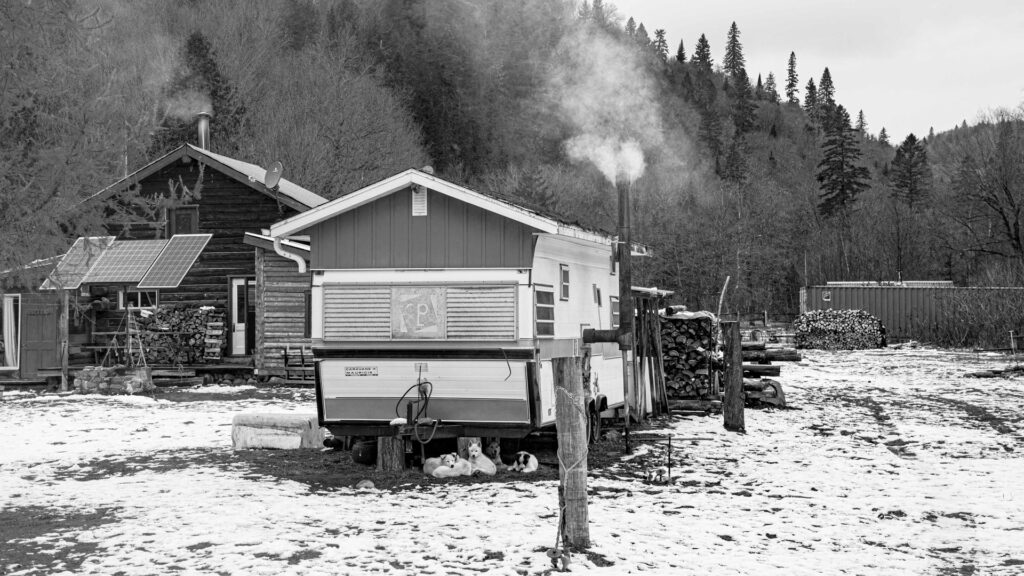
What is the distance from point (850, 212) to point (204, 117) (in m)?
59.4

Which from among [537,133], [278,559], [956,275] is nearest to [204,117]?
[278,559]

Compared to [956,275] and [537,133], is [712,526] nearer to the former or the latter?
[537,133]

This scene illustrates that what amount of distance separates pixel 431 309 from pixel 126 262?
16.5 meters

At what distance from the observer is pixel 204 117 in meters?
32.6

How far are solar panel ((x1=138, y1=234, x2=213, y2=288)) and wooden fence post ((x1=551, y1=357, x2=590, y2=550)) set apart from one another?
17.9 meters

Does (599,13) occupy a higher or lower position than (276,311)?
higher

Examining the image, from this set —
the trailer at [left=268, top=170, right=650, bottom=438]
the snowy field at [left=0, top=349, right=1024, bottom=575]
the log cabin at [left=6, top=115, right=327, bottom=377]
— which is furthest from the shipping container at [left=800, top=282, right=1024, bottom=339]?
the trailer at [left=268, top=170, right=650, bottom=438]

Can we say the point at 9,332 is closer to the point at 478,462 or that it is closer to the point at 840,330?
the point at 478,462

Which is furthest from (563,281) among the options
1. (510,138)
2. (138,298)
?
(510,138)

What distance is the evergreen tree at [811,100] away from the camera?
151 meters

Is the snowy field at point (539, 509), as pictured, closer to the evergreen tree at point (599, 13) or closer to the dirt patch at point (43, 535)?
the dirt patch at point (43, 535)

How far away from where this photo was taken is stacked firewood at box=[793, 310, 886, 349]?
41062 mm

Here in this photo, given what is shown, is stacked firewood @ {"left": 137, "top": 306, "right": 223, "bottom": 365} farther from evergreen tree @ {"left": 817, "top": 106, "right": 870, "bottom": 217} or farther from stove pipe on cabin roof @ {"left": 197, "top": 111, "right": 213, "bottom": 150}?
evergreen tree @ {"left": 817, "top": 106, "right": 870, "bottom": 217}

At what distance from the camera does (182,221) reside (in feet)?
88.3
